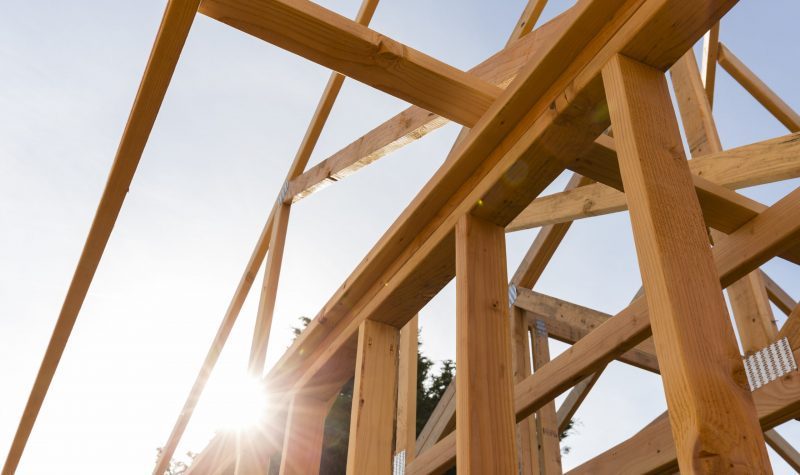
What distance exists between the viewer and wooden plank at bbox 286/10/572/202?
1.74m

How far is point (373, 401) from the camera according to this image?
6.57ft

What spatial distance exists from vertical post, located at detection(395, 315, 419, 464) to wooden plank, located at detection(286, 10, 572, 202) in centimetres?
149

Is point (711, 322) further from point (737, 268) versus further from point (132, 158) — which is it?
point (132, 158)

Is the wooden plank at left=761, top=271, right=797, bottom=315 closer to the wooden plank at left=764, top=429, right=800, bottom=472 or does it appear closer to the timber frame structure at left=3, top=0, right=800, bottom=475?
the wooden plank at left=764, top=429, right=800, bottom=472

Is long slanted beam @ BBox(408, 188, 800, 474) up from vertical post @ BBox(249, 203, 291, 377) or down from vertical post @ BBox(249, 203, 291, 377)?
down

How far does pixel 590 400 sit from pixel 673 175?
631 cm

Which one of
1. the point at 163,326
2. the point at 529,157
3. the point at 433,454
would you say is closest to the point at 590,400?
the point at 433,454

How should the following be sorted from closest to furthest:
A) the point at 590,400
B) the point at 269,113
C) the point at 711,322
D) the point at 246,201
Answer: the point at 711,322 → the point at 269,113 → the point at 246,201 → the point at 590,400

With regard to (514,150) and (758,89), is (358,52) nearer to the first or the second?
(514,150)

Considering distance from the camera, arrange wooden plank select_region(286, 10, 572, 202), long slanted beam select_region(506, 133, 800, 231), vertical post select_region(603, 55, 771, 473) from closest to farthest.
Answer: vertical post select_region(603, 55, 771, 473)
wooden plank select_region(286, 10, 572, 202)
long slanted beam select_region(506, 133, 800, 231)

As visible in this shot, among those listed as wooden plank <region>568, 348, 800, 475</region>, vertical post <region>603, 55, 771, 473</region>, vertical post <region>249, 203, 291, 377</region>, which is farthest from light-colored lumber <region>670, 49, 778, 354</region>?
vertical post <region>603, 55, 771, 473</region>

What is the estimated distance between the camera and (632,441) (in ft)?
10.6

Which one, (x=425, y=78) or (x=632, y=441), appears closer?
(x=425, y=78)

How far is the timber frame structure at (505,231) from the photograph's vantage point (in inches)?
40.9
